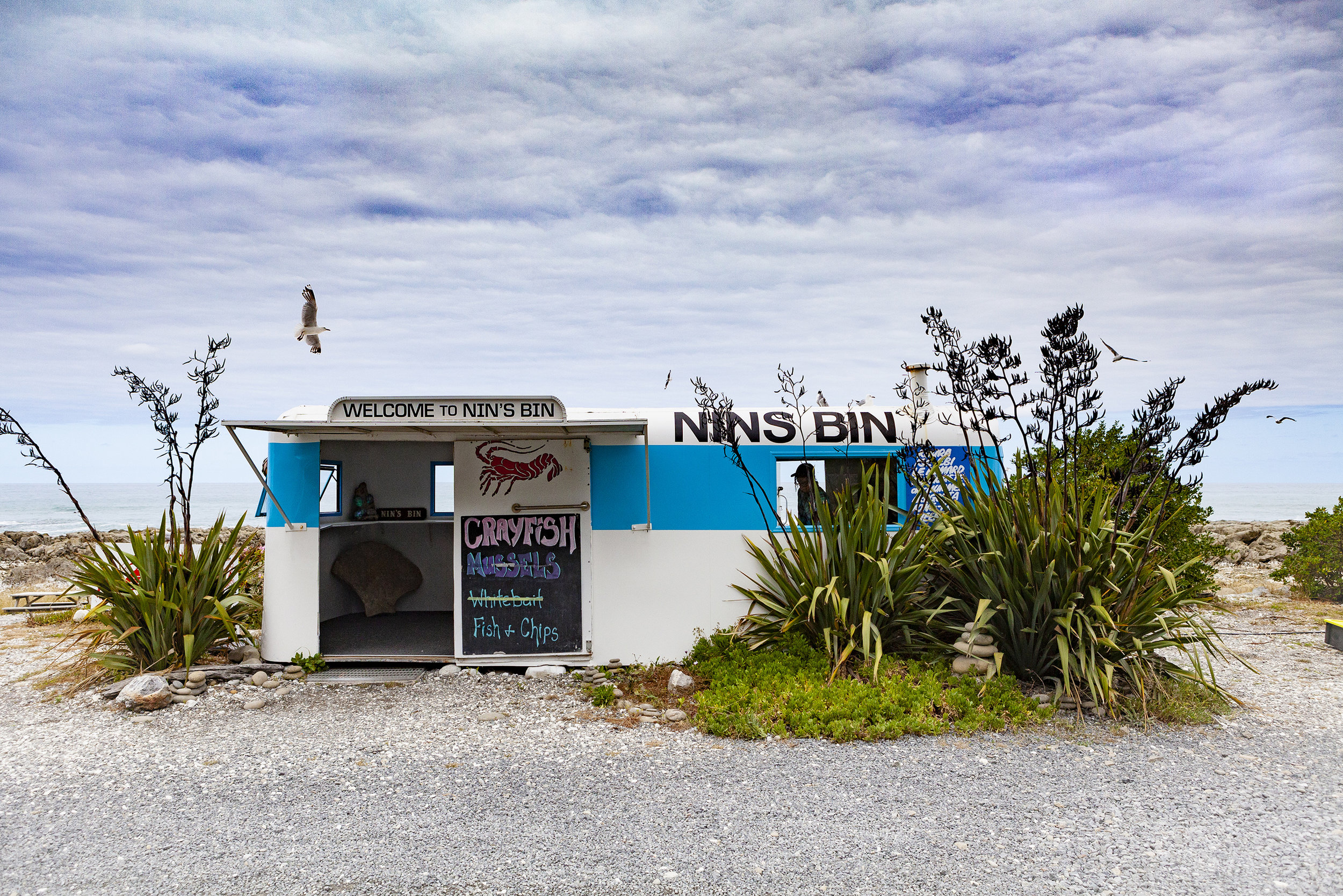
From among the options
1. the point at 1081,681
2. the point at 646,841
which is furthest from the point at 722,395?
the point at 646,841

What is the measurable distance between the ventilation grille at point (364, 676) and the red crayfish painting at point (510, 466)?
188 centimetres

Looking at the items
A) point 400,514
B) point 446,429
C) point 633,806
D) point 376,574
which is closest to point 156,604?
point 376,574

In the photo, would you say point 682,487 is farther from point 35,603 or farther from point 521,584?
point 35,603

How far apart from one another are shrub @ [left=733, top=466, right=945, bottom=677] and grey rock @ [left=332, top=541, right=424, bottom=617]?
16.4 feet

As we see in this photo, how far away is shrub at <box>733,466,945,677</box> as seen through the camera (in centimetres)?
718

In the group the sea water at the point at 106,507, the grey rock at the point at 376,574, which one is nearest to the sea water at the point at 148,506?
the sea water at the point at 106,507

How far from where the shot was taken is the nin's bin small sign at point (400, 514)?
10.1 meters

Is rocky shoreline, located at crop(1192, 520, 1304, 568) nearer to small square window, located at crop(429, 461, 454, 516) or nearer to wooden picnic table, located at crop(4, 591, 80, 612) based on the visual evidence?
small square window, located at crop(429, 461, 454, 516)

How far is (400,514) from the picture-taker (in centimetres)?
1027

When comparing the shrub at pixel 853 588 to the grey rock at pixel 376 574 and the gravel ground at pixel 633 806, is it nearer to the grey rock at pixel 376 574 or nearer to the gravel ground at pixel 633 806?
the gravel ground at pixel 633 806

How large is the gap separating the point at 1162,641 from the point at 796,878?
426 centimetres

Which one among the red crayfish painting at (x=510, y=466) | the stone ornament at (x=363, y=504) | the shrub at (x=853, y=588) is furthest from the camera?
the stone ornament at (x=363, y=504)

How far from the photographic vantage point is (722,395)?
26.0 feet

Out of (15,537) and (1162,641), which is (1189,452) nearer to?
(1162,641)
